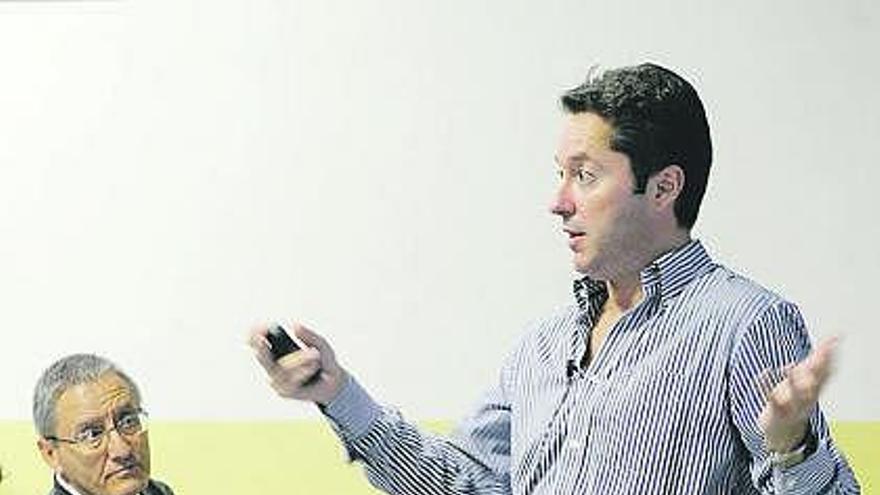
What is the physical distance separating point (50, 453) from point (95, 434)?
0.16 metres

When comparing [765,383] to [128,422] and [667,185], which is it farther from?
[128,422]

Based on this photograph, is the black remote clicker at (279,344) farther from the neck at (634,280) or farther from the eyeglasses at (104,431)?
the eyeglasses at (104,431)

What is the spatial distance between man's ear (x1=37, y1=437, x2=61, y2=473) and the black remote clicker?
1180mm

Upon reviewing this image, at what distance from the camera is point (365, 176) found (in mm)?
2961

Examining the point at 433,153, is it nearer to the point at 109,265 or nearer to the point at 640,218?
the point at 109,265

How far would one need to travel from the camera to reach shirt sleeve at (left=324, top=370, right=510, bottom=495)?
6.32 feet

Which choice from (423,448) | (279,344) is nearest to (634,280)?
(423,448)

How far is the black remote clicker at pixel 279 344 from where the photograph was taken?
1817mm

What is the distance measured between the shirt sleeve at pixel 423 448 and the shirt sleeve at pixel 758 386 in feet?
1.25

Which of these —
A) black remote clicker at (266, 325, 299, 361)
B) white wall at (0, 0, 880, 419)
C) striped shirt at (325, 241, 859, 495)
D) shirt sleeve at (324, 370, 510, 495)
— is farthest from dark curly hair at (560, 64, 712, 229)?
white wall at (0, 0, 880, 419)

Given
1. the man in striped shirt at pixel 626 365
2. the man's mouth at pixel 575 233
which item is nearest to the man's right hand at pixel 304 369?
the man in striped shirt at pixel 626 365

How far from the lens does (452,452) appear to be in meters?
2.03

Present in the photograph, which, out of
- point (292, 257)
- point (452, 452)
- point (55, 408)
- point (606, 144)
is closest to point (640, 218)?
point (606, 144)

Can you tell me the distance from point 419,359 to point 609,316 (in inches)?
39.9
